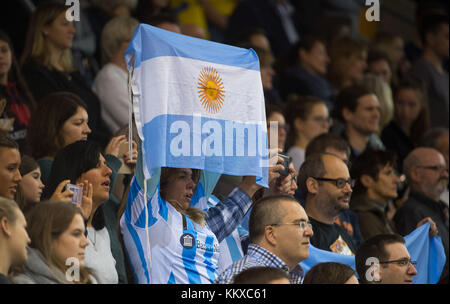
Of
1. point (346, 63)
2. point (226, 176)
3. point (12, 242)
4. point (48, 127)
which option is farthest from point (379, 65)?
point (12, 242)

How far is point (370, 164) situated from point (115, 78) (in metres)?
2.10

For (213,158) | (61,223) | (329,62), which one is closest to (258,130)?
(213,158)

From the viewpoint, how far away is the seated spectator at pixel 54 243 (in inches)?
177

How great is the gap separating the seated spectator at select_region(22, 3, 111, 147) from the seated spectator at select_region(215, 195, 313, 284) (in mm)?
1830

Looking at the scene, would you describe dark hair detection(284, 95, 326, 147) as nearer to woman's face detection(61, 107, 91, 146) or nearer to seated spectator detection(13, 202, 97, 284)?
woman's face detection(61, 107, 91, 146)

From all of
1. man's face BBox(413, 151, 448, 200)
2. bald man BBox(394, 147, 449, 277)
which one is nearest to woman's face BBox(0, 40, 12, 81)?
bald man BBox(394, 147, 449, 277)

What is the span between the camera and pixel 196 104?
5.29m

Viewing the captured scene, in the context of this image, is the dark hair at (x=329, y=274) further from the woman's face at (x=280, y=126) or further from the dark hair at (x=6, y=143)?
the woman's face at (x=280, y=126)

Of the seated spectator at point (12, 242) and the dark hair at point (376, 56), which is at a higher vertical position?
the dark hair at point (376, 56)

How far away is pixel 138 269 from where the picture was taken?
16.9 feet

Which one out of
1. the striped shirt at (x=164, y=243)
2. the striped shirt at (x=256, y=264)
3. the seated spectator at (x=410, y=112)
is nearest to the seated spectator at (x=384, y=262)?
the striped shirt at (x=256, y=264)

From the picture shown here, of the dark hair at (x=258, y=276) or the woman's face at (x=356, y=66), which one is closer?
the dark hair at (x=258, y=276)
